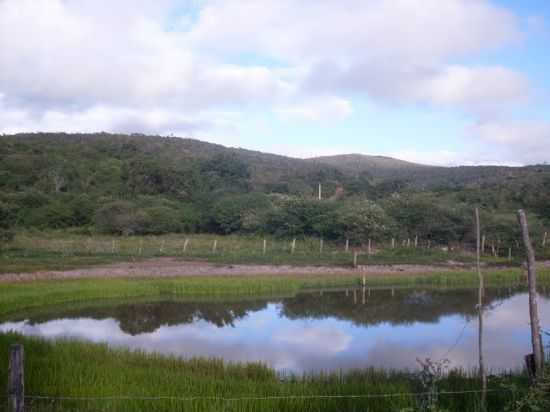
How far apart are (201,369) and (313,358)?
385 centimetres

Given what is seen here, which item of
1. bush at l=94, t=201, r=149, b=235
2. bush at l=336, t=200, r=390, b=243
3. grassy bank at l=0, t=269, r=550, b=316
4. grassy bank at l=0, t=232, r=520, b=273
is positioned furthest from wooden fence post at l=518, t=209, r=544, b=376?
bush at l=94, t=201, r=149, b=235

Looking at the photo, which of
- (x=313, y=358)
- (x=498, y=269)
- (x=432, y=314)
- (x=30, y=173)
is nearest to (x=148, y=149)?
(x=30, y=173)

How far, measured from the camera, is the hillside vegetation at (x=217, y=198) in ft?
135

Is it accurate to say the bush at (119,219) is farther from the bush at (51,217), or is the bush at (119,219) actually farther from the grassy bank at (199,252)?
the bush at (51,217)

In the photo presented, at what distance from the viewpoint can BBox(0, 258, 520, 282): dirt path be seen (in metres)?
24.1

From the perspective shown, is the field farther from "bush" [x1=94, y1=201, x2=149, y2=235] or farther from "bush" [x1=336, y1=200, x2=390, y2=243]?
"bush" [x1=94, y1=201, x2=149, y2=235]

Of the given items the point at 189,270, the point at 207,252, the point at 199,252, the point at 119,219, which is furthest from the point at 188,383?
the point at 119,219

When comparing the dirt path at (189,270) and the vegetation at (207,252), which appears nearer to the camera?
the dirt path at (189,270)

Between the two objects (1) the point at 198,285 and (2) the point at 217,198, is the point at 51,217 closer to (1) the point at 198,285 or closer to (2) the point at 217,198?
(2) the point at 217,198

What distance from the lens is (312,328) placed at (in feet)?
57.3

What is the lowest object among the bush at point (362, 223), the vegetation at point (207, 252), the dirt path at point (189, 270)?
the dirt path at point (189, 270)

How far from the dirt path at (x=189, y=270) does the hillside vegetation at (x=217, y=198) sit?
809cm

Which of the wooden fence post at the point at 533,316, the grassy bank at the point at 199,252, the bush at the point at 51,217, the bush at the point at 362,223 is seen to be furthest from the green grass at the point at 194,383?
the bush at the point at 51,217

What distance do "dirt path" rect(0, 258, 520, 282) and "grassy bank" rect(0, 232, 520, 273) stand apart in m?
0.92
